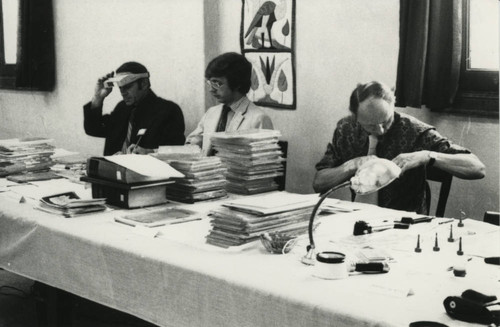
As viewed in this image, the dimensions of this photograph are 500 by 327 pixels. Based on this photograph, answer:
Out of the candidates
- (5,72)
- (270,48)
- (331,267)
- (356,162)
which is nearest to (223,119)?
(270,48)

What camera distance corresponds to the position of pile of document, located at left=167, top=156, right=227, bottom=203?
2949 mm

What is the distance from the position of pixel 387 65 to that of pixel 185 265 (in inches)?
80.2

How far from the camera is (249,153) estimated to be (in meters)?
3.08

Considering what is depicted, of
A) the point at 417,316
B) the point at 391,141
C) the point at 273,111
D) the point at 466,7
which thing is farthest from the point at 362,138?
the point at 417,316

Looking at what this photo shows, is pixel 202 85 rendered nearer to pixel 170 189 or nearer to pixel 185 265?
pixel 170 189

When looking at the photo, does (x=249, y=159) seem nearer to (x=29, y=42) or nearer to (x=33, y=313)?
(x=33, y=313)

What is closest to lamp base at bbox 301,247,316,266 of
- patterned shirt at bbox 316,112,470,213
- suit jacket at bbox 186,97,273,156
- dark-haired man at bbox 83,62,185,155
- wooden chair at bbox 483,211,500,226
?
wooden chair at bbox 483,211,500,226

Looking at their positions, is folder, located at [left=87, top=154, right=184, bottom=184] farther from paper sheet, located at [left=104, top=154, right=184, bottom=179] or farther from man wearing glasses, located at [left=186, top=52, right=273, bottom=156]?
man wearing glasses, located at [left=186, top=52, right=273, bottom=156]

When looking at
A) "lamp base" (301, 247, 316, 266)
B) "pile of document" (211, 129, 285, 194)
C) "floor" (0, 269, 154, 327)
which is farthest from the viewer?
"floor" (0, 269, 154, 327)

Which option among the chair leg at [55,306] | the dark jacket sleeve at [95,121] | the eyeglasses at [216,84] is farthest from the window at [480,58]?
the dark jacket sleeve at [95,121]

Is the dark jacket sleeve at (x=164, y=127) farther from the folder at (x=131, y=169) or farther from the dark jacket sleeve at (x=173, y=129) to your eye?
the folder at (x=131, y=169)

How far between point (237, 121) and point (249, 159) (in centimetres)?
88

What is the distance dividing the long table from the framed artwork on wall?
1538 mm

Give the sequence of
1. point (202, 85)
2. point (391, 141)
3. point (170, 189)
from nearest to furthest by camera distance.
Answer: point (170, 189) → point (391, 141) → point (202, 85)
